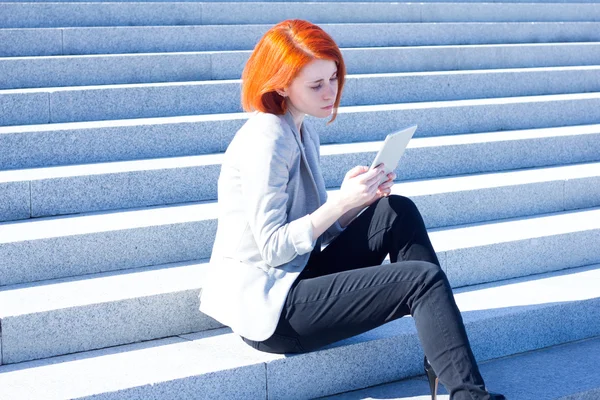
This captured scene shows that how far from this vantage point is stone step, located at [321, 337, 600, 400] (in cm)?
329

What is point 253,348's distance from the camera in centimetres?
329

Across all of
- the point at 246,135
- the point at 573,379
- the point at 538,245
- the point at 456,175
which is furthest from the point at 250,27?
the point at 573,379

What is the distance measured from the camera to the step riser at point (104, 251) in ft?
11.8

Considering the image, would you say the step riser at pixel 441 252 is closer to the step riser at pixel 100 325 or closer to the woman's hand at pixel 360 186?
the step riser at pixel 100 325

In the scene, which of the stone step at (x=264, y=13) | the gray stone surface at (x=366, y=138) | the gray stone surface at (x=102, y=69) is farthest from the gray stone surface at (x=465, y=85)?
the stone step at (x=264, y=13)

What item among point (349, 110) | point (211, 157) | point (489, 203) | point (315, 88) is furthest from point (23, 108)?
point (489, 203)

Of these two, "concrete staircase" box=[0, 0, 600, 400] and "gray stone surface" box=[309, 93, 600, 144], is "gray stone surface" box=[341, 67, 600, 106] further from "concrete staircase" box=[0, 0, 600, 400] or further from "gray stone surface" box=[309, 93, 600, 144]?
"gray stone surface" box=[309, 93, 600, 144]

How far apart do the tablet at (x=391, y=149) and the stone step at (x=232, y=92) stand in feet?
7.60

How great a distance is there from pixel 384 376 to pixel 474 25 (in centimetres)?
458

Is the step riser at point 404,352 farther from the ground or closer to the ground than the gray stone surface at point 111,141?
closer to the ground

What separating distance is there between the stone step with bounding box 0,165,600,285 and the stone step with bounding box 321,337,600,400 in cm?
62

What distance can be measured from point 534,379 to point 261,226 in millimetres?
1342

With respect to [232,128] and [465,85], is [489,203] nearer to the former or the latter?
→ [232,128]

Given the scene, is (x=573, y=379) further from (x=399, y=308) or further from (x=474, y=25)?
(x=474, y=25)
